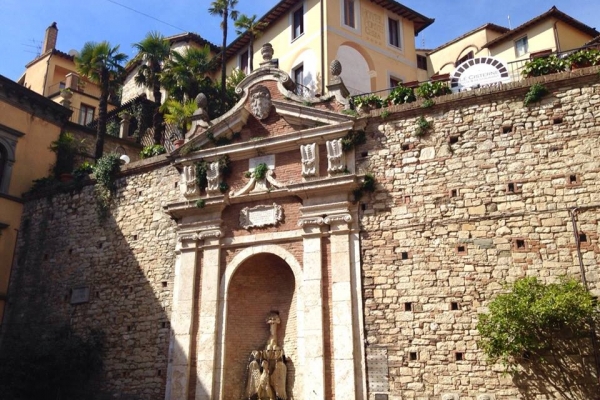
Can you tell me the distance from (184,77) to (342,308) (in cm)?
1268

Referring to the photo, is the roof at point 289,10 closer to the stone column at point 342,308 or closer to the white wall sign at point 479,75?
the white wall sign at point 479,75

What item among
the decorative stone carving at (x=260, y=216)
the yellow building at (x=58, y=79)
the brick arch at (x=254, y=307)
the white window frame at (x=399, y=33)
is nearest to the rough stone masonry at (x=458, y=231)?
the brick arch at (x=254, y=307)

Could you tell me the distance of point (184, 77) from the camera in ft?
72.0

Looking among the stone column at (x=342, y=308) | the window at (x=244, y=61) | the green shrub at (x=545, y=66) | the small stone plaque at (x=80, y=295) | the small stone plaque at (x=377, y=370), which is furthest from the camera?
the window at (x=244, y=61)

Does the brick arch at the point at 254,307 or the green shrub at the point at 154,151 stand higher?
the green shrub at the point at 154,151

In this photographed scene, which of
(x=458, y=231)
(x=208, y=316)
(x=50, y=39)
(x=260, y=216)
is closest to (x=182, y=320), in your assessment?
(x=208, y=316)

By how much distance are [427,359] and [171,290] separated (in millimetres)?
6628

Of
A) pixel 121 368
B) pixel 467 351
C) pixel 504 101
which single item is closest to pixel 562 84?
pixel 504 101

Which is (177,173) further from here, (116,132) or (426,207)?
(116,132)

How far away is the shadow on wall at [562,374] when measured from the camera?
34.2ft

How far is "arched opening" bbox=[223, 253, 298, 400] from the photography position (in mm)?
13586

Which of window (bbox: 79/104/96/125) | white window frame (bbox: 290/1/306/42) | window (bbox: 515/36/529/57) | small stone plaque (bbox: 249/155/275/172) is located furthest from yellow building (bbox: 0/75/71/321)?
window (bbox: 515/36/529/57)

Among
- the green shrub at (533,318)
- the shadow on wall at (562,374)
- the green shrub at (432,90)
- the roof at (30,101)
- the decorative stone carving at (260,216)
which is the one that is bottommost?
the shadow on wall at (562,374)

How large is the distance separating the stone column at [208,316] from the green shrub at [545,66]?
26.0 ft
